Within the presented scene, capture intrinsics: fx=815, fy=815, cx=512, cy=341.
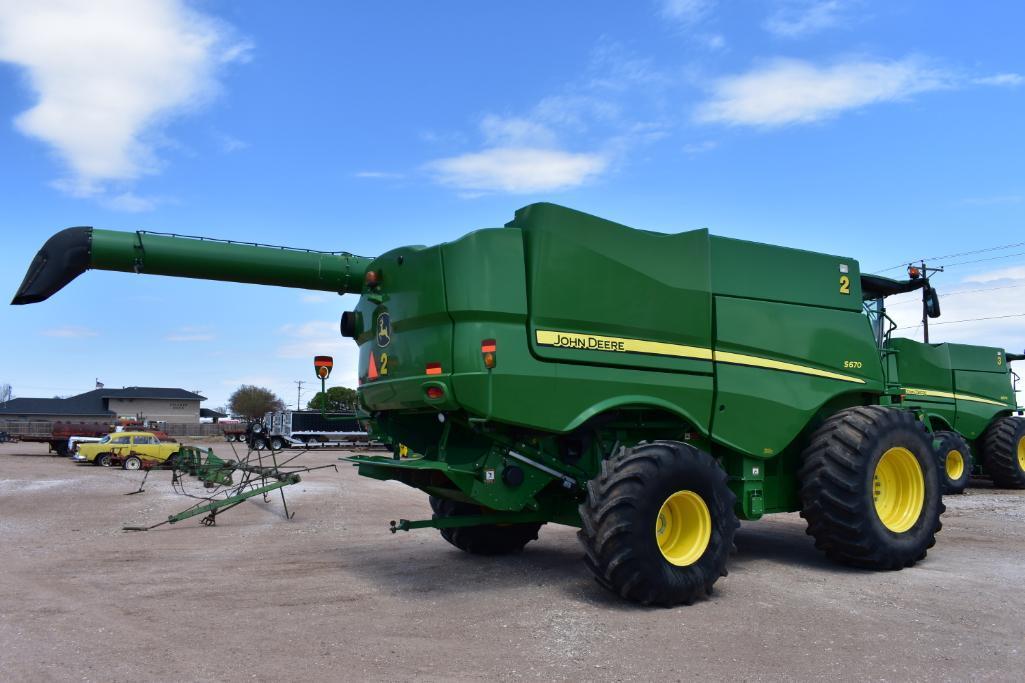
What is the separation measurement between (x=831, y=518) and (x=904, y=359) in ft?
37.9

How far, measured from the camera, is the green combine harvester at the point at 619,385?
6746 millimetres

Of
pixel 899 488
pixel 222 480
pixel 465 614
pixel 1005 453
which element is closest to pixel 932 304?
pixel 899 488

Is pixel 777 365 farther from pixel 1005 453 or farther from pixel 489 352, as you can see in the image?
pixel 1005 453

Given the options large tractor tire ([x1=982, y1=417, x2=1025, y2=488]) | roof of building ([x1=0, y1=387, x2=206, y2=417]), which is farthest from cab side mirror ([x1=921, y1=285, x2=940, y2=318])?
roof of building ([x1=0, y1=387, x2=206, y2=417])

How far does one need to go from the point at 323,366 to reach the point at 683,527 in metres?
3.80

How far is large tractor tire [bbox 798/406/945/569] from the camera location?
8016 mm

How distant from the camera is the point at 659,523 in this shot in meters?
7.06

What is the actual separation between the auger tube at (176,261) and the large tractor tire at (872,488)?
5.08 meters

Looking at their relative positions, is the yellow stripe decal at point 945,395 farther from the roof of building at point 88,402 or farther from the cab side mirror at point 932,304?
the roof of building at point 88,402

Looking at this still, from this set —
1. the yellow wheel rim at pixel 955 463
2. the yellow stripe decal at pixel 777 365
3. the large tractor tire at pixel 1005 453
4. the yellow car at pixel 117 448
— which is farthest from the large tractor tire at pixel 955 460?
the yellow car at pixel 117 448

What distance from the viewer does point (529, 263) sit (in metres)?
6.91

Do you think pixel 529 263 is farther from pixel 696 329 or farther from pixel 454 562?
pixel 454 562

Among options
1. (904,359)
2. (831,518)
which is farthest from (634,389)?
(904,359)

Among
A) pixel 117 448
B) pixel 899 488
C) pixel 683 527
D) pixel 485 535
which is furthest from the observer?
pixel 117 448
